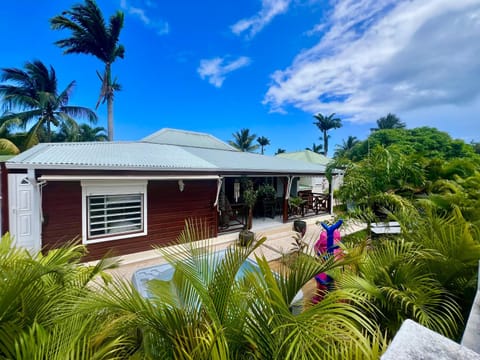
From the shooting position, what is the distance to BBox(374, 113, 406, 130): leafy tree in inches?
1519

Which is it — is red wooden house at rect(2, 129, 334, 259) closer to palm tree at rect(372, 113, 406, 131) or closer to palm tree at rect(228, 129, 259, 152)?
palm tree at rect(228, 129, 259, 152)

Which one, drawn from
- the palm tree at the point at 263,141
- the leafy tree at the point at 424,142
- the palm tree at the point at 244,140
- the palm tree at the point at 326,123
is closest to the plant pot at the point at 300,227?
the leafy tree at the point at 424,142

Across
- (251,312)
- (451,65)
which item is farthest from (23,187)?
(451,65)

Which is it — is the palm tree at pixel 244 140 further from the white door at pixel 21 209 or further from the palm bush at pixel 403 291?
the palm bush at pixel 403 291

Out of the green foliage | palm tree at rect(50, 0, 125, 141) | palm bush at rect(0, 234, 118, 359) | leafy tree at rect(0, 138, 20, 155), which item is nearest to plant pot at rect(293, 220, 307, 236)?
the green foliage

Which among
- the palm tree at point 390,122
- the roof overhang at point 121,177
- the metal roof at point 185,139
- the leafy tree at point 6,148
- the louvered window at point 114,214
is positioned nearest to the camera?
the roof overhang at point 121,177

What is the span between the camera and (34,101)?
18.2 meters

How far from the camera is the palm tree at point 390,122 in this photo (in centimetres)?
3859

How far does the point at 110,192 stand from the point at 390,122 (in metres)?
46.3

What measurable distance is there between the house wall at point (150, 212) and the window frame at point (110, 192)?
110 mm

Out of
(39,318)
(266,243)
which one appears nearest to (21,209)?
(39,318)

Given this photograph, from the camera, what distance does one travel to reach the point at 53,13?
1522cm

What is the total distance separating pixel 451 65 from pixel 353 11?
5.73 metres

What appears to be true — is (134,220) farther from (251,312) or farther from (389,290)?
(389,290)
